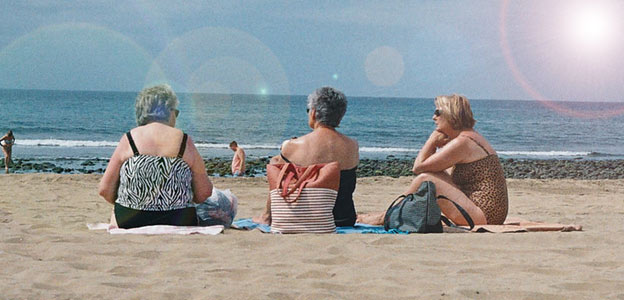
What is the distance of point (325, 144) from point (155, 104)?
4.98ft

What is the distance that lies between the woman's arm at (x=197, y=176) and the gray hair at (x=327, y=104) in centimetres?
115

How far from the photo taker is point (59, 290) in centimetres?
407

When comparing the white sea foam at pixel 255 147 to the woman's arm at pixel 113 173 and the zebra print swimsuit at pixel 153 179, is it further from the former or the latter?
the zebra print swimsuit at pixel 153 179

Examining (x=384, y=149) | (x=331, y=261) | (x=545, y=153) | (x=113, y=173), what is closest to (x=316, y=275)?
(x=331, y=261)

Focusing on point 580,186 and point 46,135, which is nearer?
point 580,186

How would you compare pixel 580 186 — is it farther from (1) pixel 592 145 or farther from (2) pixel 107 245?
(1) pixel 592 145

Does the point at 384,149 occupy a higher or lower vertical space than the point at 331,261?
lower

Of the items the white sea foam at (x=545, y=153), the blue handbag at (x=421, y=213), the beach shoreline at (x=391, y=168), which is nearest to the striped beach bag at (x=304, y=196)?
the blue handbag at (x=421, y=213)

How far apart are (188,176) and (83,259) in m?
1.16

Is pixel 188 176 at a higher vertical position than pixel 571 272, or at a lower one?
higher

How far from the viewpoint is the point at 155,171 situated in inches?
223

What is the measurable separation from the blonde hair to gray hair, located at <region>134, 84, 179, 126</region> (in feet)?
8.11

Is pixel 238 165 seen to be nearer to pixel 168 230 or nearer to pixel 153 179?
pixel 168 230

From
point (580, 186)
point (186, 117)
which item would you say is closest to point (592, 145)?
point (580, 186)
